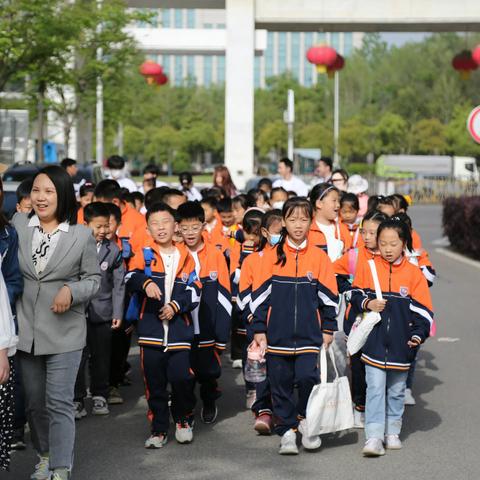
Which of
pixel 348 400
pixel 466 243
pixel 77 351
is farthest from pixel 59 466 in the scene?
pixel 466 243

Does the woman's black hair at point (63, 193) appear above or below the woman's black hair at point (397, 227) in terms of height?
above

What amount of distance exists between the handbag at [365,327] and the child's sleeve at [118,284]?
1863 millimetres

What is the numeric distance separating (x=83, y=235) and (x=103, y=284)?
212 centimetres

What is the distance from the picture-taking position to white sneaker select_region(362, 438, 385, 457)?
6.56 meters

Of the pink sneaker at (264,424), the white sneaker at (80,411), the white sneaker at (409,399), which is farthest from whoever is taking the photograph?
the white sneaker at (409,399)

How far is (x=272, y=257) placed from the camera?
6746 millimetres

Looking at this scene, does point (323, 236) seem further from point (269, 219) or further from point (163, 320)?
point (163, 320)

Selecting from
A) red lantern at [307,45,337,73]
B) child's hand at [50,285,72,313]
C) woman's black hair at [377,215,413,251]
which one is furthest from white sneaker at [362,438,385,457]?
red lantern at [307,45,337,73]

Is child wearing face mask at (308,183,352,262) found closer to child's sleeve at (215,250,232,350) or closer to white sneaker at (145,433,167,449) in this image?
child's sleeve at (215,250,232,350)

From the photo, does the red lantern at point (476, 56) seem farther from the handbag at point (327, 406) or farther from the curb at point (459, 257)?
the handbag at point (327, 406)

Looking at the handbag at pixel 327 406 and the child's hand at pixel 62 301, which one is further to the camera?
the handbag at pixel 327 406

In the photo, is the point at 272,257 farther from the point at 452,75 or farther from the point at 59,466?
the point at 452,75

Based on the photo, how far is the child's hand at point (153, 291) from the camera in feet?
21.9

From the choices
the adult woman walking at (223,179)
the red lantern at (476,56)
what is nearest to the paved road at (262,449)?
the adult woman walking at (223,179)
